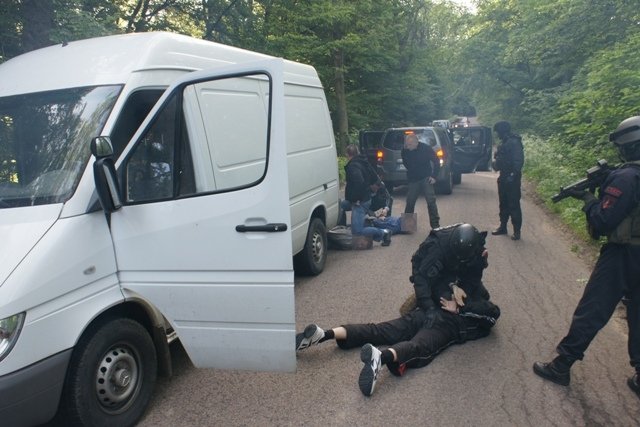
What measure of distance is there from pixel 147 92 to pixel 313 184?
9.62 ft

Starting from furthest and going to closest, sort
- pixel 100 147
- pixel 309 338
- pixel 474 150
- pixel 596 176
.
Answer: pixel 474 150, pixel 309 338, pixel 596 176, pixel 100 147

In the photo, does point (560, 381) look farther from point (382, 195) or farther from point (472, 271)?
point (382, 195)

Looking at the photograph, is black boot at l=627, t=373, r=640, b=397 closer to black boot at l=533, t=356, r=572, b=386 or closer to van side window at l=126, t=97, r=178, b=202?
black boot at l=533, t=356, r=572, b=386

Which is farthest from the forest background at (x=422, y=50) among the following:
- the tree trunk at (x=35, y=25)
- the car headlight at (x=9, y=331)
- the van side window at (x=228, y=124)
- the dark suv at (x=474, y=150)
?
the car headlight at (x=9, y=331)

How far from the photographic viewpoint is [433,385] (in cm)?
363

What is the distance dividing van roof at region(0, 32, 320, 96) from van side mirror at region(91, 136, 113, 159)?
2.45 ft

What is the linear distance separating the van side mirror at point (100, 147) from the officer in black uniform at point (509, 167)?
6.29 m

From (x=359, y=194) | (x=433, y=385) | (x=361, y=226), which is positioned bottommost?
(x=361, y=226)

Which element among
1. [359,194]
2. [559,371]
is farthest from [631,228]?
[359,194]

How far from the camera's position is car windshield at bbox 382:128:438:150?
1241 cm

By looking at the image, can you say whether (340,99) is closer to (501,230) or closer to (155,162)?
(501,230)

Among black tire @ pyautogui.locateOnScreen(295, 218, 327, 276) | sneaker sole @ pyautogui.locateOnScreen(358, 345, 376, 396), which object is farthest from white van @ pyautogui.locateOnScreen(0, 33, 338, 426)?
black tire @ pyautogui.locateOnScreen(295, 218, 327, 276)

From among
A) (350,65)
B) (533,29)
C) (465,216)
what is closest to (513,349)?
(465,216)

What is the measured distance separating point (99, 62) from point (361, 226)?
509cm
